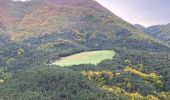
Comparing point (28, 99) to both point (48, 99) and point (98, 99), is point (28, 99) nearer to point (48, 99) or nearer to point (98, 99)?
point (48, 99)

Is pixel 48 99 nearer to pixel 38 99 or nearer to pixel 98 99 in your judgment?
pixel 38 99

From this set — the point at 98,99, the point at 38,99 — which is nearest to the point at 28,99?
the point at 38,99

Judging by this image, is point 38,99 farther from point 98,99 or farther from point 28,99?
point 98,99
